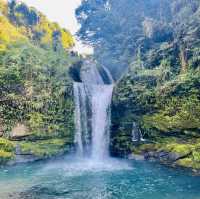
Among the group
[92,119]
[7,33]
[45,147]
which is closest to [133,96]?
[92,119]

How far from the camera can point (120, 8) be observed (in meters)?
36.5

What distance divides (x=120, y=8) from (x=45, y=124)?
17.7 metres

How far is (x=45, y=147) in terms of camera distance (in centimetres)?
2384

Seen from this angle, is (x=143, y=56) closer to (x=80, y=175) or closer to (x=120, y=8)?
(x=120, y=8)

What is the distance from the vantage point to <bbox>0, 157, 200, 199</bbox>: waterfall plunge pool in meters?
14.6

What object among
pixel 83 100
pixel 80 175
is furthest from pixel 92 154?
pixel 80 175

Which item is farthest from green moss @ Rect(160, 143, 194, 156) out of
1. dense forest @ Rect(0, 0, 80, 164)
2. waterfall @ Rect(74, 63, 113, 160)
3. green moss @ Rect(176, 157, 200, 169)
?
dense forest @ Rect(0, 0, 80, 164)

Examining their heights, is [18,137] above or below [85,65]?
below

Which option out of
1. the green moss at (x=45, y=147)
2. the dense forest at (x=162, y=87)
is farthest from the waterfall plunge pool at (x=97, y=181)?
the dense forest at (x=162, y=87)

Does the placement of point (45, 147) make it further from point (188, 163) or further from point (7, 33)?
point (7, 33)

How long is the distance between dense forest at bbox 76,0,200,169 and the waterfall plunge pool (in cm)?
211

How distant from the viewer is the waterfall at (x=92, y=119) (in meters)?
25.8

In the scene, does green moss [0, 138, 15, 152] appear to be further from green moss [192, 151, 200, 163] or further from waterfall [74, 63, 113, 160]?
green moss [192, 151, 200, 163]

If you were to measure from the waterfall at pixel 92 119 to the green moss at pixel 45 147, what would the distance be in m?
1.58
